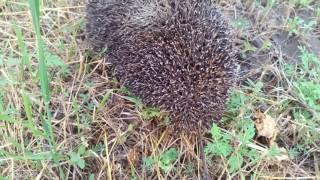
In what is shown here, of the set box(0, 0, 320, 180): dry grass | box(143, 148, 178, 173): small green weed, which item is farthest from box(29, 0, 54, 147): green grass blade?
box(143, 148, 178, 173): small green weed

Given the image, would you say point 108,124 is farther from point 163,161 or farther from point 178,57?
point 178,57

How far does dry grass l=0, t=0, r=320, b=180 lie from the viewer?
7.63ft

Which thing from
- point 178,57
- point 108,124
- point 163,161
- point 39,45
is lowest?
point 163,161

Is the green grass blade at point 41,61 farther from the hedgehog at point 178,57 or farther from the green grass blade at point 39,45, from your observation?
the hedgehog at point 178,57

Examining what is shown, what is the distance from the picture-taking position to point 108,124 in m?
2.45

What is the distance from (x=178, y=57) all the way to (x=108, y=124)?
53 centimetres

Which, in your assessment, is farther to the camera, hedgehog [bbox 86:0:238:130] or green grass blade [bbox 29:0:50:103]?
hedgehog [bbox 86:0:238:130]

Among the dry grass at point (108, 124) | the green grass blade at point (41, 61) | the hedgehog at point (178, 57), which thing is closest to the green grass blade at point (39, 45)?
the green grass blade at point (41, 61)

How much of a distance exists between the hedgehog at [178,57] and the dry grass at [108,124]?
0.17m

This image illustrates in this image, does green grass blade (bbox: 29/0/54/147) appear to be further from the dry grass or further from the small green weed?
the small green weed

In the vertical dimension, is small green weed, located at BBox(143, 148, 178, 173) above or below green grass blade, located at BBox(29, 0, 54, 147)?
below

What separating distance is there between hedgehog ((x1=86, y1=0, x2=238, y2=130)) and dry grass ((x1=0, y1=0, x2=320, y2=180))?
0.17 meters

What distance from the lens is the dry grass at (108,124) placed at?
7.63ft

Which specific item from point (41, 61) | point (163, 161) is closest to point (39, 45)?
point (41, 61)
